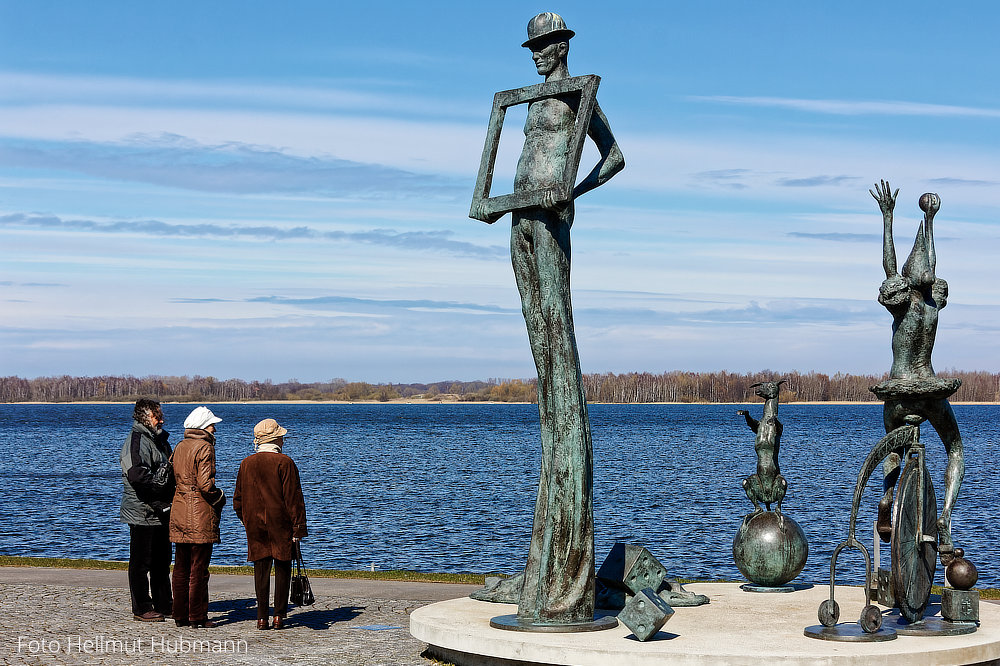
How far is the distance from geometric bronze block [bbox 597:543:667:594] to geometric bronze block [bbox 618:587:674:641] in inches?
51.4

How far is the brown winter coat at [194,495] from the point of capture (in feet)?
33.9

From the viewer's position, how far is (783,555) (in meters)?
11.1

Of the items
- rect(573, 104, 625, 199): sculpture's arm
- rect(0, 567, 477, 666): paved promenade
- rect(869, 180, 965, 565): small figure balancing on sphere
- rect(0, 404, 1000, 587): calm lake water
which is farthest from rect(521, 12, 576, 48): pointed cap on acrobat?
rect(0, 404, 1000, 587): calm lake water

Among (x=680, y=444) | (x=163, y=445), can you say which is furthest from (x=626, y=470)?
(x=163, y=445)

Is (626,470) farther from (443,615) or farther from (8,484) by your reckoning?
(443,615)

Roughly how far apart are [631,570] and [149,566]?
446cm

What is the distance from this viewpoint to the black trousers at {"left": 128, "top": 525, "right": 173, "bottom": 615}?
35.7 feet

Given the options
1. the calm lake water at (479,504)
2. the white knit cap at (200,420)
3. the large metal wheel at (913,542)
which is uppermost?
the white knit cap at (200,420)

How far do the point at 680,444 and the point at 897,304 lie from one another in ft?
237

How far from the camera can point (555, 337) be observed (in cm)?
931

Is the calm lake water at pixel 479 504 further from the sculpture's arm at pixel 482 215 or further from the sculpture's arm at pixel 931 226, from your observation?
the sculpture's arm at pixel 482 215

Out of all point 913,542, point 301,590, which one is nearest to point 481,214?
point 913,542

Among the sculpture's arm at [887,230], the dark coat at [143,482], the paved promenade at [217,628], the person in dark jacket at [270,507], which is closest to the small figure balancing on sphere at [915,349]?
the sculpture's arm at [887,230]

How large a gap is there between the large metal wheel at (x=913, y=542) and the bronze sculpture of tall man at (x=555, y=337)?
236 centimetres
